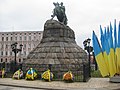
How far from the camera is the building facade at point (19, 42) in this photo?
3548 inches

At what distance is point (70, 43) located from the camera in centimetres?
2894

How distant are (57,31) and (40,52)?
3835mm

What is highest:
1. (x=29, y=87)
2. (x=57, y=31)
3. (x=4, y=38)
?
(x=4, y=38)

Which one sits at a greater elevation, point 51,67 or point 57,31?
point 57,31

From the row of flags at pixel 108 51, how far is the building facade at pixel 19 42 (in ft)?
224

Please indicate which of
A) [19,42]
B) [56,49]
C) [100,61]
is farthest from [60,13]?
[19,42]

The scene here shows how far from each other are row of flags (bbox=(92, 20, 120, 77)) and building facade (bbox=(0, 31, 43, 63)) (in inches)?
2687

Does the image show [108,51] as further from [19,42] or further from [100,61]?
[19,42]

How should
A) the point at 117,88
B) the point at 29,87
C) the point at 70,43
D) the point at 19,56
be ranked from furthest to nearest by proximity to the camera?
the point at 19,56
the point at 70,43
the point at 29,87
the point at 117,88

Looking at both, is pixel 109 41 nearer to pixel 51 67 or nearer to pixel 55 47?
pixel 51 67

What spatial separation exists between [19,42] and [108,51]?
75479mm

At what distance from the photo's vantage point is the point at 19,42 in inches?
3649

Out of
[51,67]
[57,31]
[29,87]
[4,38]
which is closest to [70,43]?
[57,31]

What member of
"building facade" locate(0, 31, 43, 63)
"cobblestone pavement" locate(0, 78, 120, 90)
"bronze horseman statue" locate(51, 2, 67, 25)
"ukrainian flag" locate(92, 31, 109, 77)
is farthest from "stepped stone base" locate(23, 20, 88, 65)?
"building facade" locate(0, 31, 43, 63)
